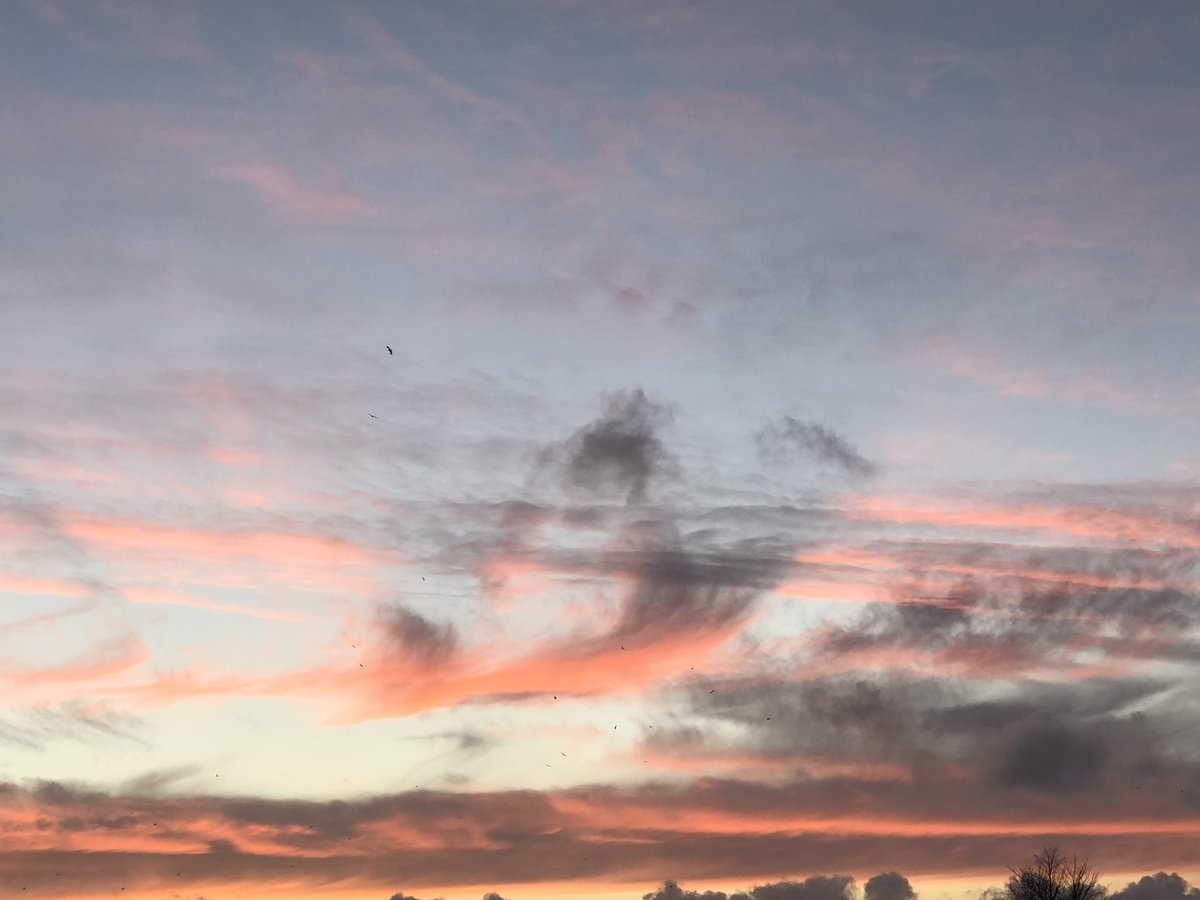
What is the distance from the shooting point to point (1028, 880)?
177000 mm
